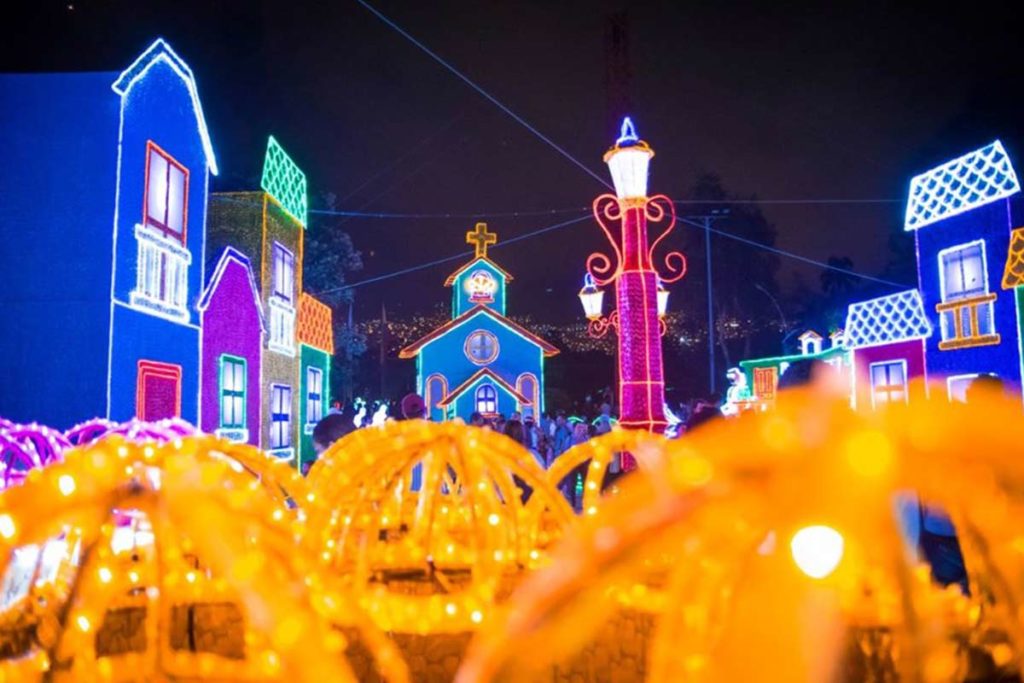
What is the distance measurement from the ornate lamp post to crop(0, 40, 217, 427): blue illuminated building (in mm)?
7269

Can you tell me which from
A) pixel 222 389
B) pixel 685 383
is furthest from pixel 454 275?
pixel 222 389

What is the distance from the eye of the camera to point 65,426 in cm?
1110

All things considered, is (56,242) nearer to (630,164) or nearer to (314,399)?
(630,164)

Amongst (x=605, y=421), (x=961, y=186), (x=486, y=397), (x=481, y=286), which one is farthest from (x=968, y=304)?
(x=481, y=286)

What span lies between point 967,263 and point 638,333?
1358 centimetres

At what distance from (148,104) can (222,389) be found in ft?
18.9

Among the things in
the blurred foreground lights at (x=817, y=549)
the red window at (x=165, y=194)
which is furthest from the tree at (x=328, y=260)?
the blurred foreground lights at (x=817, y=549)

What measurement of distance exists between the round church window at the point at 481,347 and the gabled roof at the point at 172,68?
20.9m

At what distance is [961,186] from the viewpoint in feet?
59.9

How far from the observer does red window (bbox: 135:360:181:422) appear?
40.6 ft

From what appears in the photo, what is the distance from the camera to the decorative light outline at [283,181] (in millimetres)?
18156

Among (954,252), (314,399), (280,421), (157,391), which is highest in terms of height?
(954,252)

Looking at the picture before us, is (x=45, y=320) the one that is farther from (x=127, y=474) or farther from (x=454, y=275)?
(x=454, y=275)

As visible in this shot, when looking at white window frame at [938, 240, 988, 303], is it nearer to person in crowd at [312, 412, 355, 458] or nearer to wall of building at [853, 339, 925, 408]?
wall of building at [853, 339, 925, 408]
